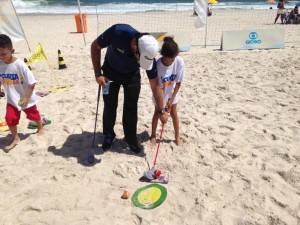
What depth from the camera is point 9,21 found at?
31.8 feet

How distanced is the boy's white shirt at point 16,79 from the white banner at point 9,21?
678 cm

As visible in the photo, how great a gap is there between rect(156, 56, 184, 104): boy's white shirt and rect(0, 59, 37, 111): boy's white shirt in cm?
182

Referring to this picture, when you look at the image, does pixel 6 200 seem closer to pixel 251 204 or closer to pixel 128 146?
pixel 128 146

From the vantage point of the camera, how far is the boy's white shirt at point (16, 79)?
3.91 metres

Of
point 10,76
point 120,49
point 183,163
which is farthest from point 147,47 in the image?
point 10,76

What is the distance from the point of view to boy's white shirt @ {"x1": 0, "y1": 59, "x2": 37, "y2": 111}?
12.8 feet

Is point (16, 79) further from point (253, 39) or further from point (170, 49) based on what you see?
point (253, 39)

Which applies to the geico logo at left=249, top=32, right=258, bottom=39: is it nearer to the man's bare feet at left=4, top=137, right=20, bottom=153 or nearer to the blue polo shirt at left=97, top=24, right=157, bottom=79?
the blue polo shirt at left=97, top=24, right=157, bottom=79

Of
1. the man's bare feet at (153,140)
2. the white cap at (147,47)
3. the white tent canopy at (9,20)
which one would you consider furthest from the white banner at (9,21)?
the white cap at (147,47)

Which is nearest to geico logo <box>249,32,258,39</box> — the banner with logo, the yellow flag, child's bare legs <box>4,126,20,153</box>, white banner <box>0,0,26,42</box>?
the banner with logo

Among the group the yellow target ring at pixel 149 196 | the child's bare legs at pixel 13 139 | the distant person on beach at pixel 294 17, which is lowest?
the distant person on beach at pixel 294 17

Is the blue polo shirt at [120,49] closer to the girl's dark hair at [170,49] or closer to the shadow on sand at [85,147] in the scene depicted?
the girl's dark hair at [170,49]

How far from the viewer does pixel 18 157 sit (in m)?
4.02

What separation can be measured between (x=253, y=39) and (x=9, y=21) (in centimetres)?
863
